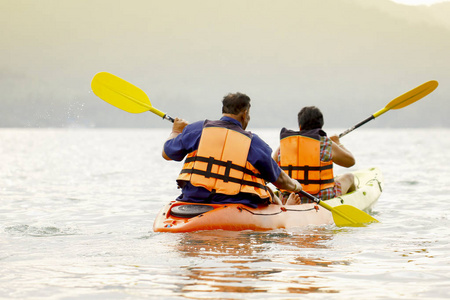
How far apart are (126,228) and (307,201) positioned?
7.26 ft

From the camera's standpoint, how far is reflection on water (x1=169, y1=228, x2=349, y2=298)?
3570mm

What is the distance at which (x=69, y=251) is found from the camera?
4.87m

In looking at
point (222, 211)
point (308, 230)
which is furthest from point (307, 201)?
point (222, 211)

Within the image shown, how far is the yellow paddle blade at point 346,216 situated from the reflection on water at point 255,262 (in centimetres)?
61

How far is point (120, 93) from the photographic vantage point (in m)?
7.21

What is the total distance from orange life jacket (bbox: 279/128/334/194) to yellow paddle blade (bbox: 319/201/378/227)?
0.33 meters

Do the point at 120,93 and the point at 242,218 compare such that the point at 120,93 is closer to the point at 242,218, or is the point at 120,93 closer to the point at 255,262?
the point at 242,218

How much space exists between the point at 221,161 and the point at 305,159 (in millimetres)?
1636

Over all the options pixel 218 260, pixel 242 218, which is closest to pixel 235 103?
pixel 242 218

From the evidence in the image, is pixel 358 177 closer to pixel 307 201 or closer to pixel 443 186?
pixel 307 201

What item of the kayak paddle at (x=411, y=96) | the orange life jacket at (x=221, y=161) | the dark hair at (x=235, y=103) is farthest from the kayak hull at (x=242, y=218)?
the kayak paddle at (x=411, y=96)

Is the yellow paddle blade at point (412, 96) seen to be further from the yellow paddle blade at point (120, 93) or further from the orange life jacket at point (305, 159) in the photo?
the yellow paddle blade at point (120, 93)

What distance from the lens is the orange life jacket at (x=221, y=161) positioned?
5.34 metres

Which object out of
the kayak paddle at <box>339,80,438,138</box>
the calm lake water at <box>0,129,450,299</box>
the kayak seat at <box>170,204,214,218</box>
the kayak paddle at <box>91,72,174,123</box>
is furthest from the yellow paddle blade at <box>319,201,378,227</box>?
the kayak paddle at <box>339,80,438,138</box>
